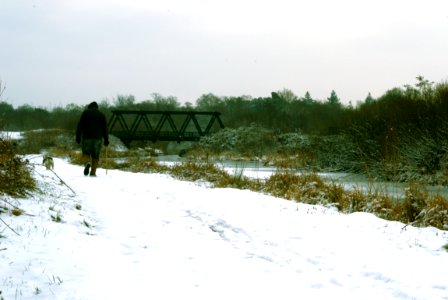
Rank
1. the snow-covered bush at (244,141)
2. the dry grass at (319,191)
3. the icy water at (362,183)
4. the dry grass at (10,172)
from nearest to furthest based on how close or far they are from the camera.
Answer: the dry grass at (10,172) < the dry grass at (319,191) < the icy water at (362,183) < the snow-covered bush at (244,141)

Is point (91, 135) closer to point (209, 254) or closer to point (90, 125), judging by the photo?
point (90, 125)

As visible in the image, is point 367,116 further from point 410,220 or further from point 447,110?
point 410,220

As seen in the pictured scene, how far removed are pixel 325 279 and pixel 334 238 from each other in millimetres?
1256

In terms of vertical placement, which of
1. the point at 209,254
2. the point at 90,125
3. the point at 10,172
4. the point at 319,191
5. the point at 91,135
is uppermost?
the point at 90,125

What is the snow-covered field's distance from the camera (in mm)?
3045

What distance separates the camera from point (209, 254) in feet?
13.0

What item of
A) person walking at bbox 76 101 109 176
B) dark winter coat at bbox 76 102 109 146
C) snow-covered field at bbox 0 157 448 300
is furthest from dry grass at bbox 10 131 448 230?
dark winter coat at bbox 76 102 109 146

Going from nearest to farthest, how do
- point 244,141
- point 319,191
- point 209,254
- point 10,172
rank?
point 209,254 < point 10,172 < point 319,191 < point 244,141

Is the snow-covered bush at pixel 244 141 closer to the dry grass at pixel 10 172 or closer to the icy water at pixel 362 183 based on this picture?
the icy water at pixel 362 183

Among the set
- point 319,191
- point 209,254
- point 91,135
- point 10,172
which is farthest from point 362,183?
point 10,172

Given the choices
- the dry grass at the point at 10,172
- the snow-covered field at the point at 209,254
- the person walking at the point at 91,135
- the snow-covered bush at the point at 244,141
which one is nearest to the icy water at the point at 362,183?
the snow-covered field at the point at 209,254

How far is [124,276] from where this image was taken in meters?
Answer: 3.26

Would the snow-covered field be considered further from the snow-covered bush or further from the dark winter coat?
the snow-covered bush

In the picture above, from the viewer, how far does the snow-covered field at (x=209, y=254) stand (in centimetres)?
304
